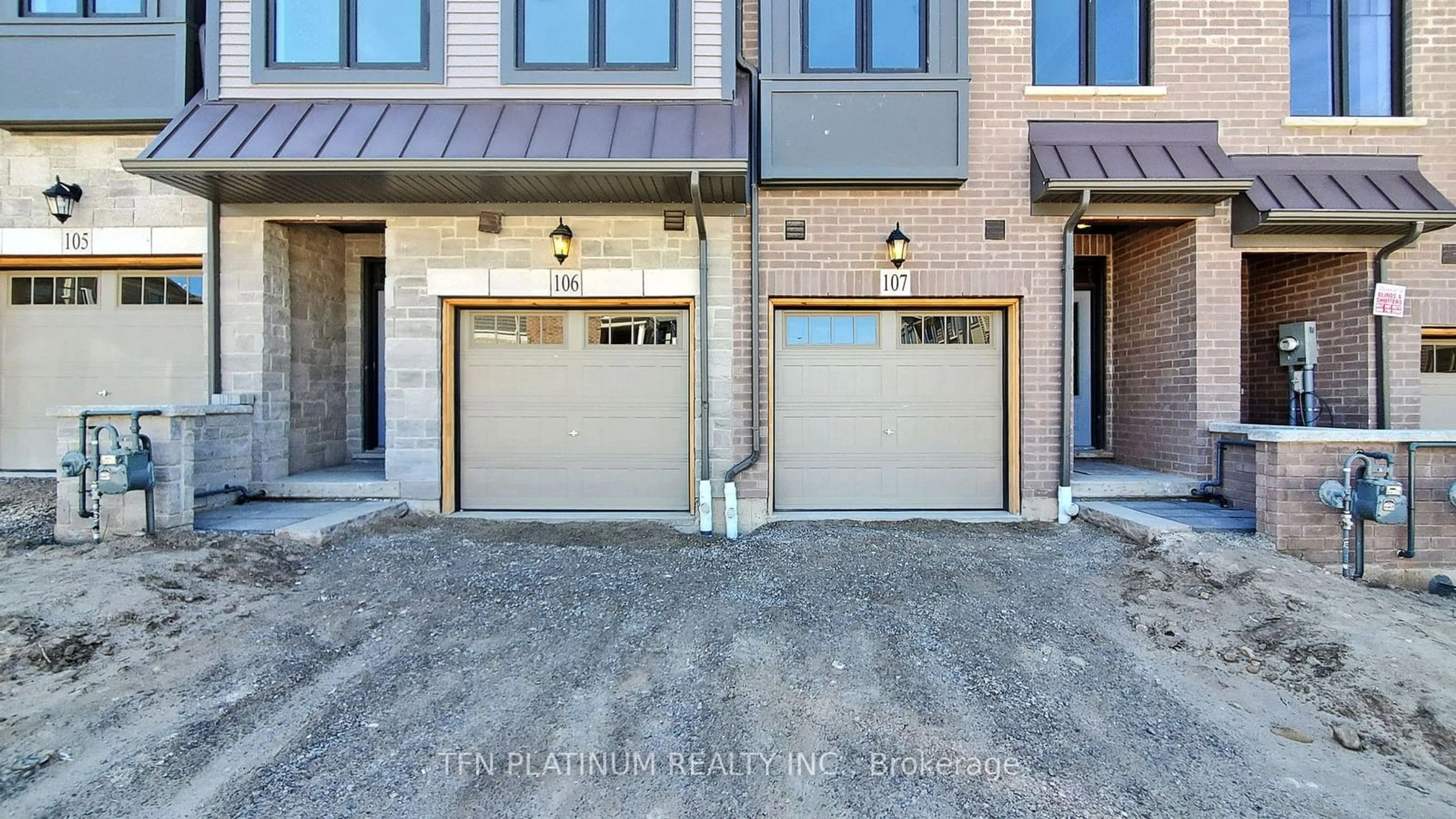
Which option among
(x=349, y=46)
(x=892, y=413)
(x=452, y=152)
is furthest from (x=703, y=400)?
(x=349, y=46)

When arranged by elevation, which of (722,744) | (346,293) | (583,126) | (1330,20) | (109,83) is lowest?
(722,744)

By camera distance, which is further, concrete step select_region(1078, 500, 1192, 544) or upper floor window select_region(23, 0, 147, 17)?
upper floor window select_region(23, 0, 147, 17)

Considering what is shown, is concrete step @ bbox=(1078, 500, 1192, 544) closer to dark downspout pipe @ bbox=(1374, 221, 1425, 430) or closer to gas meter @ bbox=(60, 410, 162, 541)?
dark downspout pipe @ bbox=(1374, 221, 1425, 430)

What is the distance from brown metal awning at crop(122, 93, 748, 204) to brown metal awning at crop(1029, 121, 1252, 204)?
3079mm

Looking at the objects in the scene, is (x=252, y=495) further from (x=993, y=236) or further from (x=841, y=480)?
(x=993, y=236)

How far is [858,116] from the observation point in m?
6.37

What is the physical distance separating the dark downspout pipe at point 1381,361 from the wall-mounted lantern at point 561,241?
840 centimetres

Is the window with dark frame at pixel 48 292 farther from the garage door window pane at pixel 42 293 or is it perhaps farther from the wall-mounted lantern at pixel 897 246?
the wall-mounted lantern at pixel 897 246

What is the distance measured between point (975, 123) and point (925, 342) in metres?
2.29

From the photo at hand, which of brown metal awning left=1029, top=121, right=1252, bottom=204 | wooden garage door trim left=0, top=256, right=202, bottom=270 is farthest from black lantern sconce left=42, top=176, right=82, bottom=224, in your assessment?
brown metal awning left=1029, top=121, right=1252, bottom=204

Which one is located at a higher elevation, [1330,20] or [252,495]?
[1330,20]

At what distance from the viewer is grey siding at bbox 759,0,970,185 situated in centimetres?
633

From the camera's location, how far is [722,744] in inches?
113

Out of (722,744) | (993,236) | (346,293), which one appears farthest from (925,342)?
(346,293)
